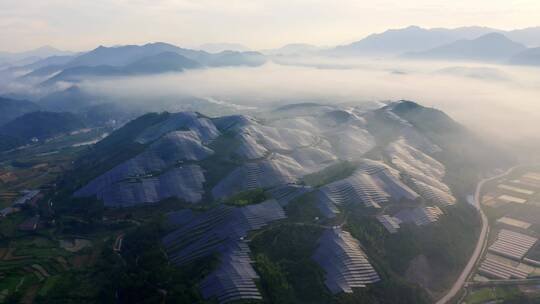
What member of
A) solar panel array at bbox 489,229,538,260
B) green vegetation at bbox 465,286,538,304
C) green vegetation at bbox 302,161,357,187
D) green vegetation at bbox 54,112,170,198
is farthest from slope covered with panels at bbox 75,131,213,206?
solar panel array at bbox 489,229,538,260

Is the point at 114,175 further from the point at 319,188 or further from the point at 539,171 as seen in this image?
the point at 539,171

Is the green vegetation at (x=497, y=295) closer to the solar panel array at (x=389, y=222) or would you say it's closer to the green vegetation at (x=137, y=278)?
the solar panel array at (x=389, y=222)

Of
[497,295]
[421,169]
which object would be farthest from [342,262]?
[421,169]

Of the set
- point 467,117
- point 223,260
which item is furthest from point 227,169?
point 467,117

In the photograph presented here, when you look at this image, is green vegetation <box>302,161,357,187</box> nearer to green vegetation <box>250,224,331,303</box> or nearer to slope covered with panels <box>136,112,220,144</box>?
green vegetation <box>250,224,331,303</box>

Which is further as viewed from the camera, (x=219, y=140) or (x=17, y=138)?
(x=17, y=138)
